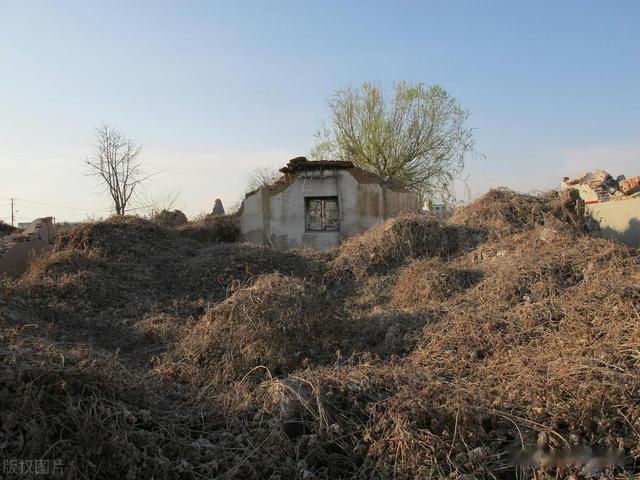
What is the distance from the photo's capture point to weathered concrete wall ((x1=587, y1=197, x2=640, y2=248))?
399 inches

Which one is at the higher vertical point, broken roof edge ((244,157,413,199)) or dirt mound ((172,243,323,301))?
broken roof edge ((244,157,413,199))

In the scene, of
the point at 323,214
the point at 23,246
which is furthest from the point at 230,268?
the point at 323,214

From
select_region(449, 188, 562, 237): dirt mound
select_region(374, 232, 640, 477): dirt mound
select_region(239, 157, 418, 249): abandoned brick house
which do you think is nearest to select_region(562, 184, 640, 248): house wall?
select_region(449, 188, 562, 237): dirt mound

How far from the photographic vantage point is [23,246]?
10.3 meters

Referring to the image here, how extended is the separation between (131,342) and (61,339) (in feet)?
2.64

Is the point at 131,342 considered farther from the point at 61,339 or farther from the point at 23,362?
the point at 23,362

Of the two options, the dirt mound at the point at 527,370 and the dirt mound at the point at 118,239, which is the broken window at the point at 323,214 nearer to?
the dirt mound at the point at 118,239

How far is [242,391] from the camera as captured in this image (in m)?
4.11

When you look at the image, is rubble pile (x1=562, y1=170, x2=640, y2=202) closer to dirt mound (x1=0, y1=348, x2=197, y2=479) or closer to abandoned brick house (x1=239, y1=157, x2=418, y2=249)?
abandoned brick house (x1=239, y1=157, x2=418, y2=249)

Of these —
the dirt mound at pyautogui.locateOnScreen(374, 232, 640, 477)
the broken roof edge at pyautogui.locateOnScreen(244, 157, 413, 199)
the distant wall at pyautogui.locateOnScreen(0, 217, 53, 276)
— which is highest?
the broken roof edge at pyautogui.locateOnScreen(244, 157, 413, 199)

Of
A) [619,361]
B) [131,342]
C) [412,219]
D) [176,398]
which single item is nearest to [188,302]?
[131,342]

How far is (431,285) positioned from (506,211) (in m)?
4.44

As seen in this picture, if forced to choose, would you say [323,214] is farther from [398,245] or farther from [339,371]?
[339,371]

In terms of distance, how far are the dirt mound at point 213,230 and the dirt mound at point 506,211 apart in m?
7.47
